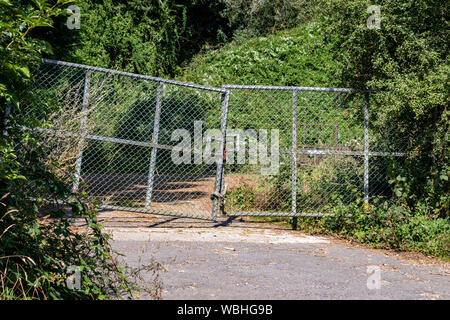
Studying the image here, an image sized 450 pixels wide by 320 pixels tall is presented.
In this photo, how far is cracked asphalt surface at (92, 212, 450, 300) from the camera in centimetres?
418

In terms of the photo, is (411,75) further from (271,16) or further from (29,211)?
(271,16)

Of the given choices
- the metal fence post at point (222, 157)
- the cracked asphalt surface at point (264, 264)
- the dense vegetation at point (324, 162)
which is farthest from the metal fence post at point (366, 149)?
the metal fence post at point (222, 157)

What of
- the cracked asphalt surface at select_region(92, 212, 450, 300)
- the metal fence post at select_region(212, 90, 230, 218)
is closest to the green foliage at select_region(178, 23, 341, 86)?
the metal fence post at select_region(212, 90, 230, 218)

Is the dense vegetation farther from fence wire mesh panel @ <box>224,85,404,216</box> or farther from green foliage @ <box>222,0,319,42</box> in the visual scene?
green foliage @ <box>222,0,319,42</box>

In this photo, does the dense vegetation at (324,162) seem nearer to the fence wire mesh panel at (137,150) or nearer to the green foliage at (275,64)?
the fence wire mesh panel at (137,150)

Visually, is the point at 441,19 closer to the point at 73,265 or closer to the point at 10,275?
the point at 73,265

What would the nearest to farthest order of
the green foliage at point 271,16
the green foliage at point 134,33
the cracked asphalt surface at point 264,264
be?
the cracked asphalt surface at point 264,264
the green foliage at point 134,33
the green foliage at point 271,16

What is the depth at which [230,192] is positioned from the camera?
835 cm

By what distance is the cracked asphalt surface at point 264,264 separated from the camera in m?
4.18

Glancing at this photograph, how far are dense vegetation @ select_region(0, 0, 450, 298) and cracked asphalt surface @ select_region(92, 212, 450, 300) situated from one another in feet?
1.87

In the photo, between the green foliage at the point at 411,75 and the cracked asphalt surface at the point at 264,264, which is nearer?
the cracked asphalt surface at the point at 264,264

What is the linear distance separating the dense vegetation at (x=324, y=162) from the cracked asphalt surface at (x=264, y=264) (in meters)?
0.57

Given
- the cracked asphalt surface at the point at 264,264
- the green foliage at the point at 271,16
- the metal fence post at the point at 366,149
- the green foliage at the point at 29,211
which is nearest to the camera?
the green foliage at the point at 29,211
